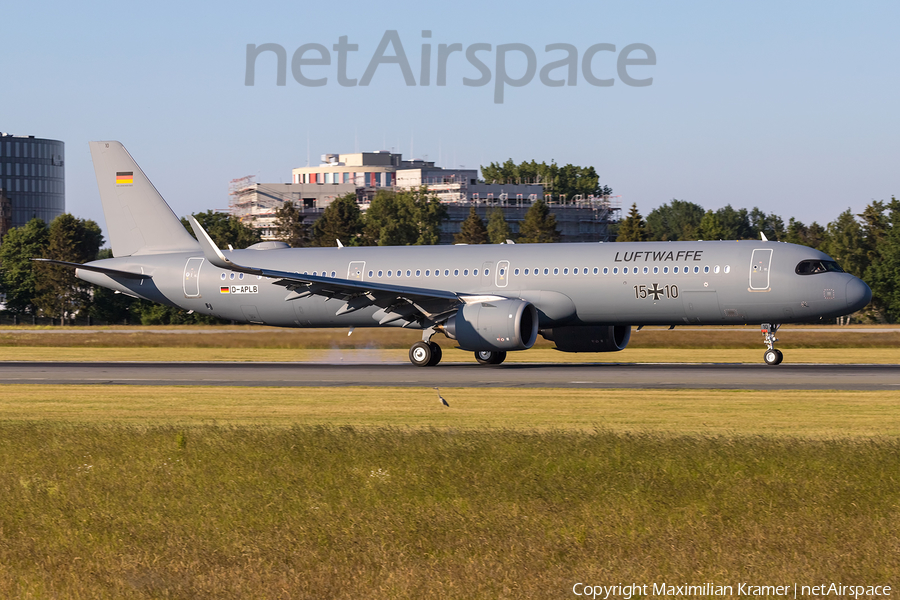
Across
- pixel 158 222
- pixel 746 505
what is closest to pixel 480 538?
pixel 746 505

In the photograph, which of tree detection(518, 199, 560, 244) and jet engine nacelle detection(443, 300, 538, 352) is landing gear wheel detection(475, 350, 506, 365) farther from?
tree detection(518, 199, 560, 244)

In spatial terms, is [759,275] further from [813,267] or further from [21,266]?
[21,266]

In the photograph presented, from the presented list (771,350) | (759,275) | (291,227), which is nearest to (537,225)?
(291,227)

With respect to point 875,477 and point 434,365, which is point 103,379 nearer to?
point 434,365

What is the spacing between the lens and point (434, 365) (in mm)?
36625

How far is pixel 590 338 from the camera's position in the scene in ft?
124

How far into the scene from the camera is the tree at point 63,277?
10631 centimetres

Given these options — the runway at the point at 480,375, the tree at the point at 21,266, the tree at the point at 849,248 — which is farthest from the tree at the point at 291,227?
the runway at the point at 480,375

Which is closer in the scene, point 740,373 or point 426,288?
point 740,373

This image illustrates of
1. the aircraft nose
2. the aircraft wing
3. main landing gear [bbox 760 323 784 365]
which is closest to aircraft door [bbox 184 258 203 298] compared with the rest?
the aircraft wing

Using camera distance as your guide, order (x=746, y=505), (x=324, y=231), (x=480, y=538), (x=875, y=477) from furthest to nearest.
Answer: (x=324, y=231) < (x=875, y=477) < (x=746, y=505) < (x=480, y=538)

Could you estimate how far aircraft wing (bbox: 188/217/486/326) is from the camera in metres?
35.3

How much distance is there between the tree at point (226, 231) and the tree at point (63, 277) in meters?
14.0

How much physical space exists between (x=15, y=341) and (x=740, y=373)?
4126 centimetres
